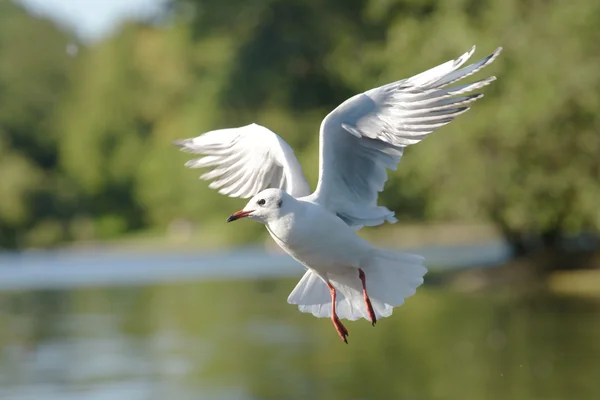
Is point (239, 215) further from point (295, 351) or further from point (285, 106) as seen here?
point (285, 106)

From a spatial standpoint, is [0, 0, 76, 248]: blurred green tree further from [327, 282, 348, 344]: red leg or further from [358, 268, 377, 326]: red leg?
[358, 268, 377, 326]: red leg

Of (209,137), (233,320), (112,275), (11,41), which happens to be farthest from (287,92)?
(11,41)

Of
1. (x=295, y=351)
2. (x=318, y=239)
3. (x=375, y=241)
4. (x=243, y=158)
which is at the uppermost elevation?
(x=243, y=158)

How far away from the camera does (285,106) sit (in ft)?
102

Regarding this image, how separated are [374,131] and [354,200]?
1.74ft

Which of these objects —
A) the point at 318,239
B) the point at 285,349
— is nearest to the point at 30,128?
the point at 285,349

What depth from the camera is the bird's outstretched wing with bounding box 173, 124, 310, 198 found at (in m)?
8.84

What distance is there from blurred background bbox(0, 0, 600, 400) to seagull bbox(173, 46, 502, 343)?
6584mm

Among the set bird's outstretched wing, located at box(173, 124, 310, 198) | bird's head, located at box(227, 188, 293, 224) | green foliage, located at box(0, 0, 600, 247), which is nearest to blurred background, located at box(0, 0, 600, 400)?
green foliage, located at box(0, 0, 600, 247)

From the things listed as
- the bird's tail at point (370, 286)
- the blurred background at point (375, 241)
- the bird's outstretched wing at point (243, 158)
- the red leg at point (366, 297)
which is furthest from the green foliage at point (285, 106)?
the red leg at point (366, 297)

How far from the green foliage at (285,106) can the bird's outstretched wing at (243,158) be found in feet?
36.5

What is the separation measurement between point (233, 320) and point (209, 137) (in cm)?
1394

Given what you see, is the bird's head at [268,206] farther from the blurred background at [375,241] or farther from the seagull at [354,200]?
the blurred background at [375,241]

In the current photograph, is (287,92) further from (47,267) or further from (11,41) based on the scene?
(11,41)
